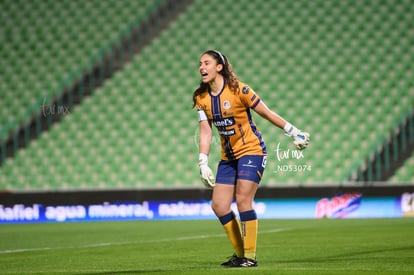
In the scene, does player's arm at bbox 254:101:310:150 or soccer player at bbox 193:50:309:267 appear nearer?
player's arm at bbox 254:101:310:150

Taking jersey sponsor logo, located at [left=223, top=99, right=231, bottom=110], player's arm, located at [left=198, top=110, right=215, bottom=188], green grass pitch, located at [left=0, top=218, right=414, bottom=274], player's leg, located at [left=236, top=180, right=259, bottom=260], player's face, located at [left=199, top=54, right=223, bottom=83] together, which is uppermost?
player's face, located at [left=199, top=54, right=223, bottom=83]

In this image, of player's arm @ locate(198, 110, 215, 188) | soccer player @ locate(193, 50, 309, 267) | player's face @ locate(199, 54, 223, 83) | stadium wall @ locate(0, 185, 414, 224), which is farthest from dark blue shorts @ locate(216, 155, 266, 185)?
stadium wall @ locate(0, 185, 414, 224)

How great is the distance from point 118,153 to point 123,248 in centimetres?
1112

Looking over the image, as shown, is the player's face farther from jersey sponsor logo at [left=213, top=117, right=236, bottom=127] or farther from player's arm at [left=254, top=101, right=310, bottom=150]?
player's arm at [left=254, top=101, right=310, bottom=150]

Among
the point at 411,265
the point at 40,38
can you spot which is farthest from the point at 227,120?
the point at 40,38

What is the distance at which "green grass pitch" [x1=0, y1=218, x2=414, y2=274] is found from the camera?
7867 mm

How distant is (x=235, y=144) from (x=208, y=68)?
782 mm

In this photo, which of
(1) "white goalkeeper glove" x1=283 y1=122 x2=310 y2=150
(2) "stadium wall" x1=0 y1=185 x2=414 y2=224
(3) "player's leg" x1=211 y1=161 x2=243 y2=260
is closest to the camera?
(1) "white goalkeeper glove" x1=283 y1=122 x2=310 y2=150

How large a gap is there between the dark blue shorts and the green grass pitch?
0.85 m

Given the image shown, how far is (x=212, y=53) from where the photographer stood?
7953mm

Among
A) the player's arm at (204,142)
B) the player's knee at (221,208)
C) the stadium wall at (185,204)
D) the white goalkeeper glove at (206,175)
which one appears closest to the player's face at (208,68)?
the player's arm at (204,142)

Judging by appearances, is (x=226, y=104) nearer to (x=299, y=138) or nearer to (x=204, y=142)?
(x=204, y=142)

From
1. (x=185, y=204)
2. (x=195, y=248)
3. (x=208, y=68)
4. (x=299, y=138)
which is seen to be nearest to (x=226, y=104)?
(x=208, y=68)

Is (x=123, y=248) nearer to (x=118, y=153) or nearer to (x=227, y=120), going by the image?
(x=227, y=120)
